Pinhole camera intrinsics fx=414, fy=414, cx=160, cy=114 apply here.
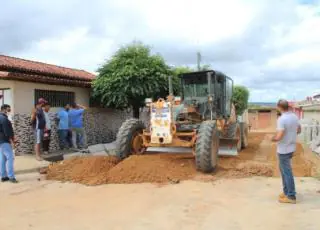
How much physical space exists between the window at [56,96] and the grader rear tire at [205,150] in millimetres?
7189

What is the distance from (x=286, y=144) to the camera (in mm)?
7156

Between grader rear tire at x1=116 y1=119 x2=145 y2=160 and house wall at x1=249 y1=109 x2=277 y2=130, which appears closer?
grader rear tire at x1=116 y1=119 x2=145 y2=160

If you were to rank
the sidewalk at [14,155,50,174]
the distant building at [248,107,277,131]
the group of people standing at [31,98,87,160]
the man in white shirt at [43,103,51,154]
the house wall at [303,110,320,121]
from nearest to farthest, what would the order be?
the sidewalk at [14,155,50,174], the group of people standing at [31,98,87,160], the man in white shirt at [43,103,51,154], the house wall at [303,110,320,121], the distant building at [248,107,277,131]

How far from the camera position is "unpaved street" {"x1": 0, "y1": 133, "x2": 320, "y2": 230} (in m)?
6.09

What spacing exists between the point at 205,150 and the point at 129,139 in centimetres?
243

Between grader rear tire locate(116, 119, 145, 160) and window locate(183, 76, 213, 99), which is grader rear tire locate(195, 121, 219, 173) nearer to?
grader rear tire locate(116, 119, 145, 160)

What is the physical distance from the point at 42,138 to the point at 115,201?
611cm

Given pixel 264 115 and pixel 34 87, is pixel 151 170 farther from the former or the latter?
pixel 264 115

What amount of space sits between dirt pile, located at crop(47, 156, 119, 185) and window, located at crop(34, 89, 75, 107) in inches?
183

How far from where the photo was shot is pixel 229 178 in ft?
30.6

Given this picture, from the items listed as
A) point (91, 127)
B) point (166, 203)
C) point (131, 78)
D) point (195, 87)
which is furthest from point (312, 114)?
point (166, 203)

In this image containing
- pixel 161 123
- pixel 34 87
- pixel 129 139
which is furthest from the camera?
pixel 34 87

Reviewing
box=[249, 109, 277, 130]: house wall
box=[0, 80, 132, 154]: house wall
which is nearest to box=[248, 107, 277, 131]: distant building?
box=[249, 109, 277, 130]: house wall

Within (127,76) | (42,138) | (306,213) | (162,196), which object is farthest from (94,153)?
(306,213)
